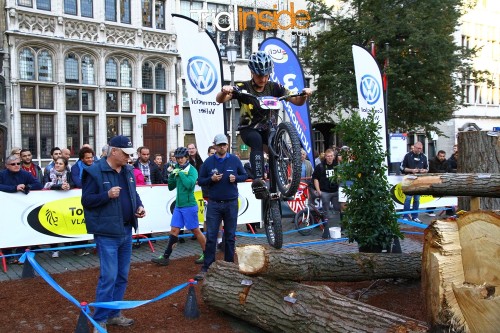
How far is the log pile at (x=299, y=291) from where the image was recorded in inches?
204

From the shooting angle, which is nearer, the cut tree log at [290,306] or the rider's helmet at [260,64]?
the cut tree log at [290,306]

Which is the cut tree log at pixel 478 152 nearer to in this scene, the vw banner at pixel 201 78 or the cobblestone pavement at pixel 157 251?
the cobblestone pavement at pixel 157 251

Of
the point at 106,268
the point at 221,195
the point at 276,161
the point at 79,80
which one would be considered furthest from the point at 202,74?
the point at 79,80

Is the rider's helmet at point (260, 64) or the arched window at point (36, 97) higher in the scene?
the arched window at point (36, 97)

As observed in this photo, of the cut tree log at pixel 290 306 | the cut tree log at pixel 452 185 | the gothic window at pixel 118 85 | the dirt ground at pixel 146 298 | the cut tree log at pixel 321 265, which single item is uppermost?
the gothic window at pixel 118 85

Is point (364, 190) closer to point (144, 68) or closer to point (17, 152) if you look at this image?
point (17, 152)

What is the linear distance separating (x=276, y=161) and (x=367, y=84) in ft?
29.3

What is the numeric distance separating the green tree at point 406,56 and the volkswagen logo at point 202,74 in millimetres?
14705

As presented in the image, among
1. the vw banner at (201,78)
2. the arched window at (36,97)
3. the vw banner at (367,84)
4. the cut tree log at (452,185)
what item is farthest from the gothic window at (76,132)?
the cut tree log at (452,185)

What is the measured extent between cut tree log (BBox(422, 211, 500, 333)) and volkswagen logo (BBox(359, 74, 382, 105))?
10572 mm

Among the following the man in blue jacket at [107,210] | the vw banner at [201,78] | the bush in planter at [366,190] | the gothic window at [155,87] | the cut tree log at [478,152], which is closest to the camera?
the man in blue jacket at [107,210]

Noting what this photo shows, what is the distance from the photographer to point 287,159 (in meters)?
6.43

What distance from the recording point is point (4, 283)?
8.23 meters

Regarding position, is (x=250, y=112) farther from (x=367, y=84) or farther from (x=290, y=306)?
(x=367, y=84)
